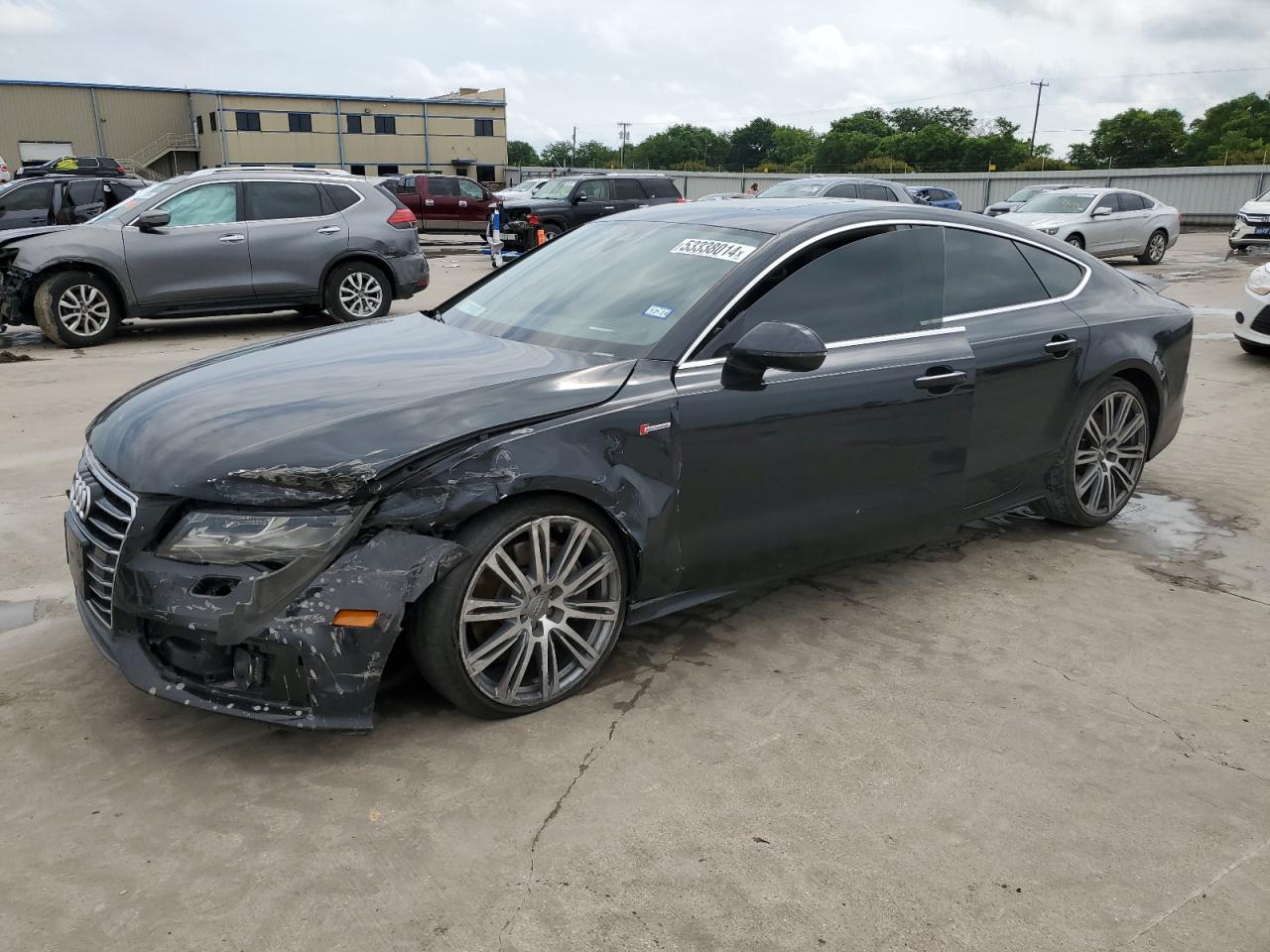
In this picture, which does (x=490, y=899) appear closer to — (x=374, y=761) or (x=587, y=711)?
(x=374, y=761)

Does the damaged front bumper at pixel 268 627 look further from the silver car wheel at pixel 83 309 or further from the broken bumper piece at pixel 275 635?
the silver car wheel at pixel 83 309

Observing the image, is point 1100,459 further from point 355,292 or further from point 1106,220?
point 1106,220

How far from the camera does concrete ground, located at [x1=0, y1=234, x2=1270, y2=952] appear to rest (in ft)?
8.07

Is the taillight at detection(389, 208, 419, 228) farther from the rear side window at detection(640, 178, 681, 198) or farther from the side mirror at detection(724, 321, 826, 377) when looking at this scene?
the rear side window at detection(640, 178, 681, 198)

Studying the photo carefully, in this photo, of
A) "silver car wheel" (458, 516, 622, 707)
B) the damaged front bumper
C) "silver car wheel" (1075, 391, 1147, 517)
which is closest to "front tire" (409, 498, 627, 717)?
"silver car wheel" (458, 516, 622, 707)

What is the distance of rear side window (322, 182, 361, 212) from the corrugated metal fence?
24278mm

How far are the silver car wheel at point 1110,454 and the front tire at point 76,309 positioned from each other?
944 centimetres

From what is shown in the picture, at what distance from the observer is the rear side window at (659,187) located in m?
22.5

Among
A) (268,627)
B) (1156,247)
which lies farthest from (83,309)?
(1156,247)

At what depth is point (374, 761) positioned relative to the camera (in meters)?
3.09

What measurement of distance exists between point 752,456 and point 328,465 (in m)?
1.46

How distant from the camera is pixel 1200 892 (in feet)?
8.50

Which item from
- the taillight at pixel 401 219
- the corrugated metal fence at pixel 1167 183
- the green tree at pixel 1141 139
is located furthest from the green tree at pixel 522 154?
the taillight at pixel 401 219

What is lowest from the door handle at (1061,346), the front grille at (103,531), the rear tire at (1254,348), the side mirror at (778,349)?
the rear tire at (1254,348)
